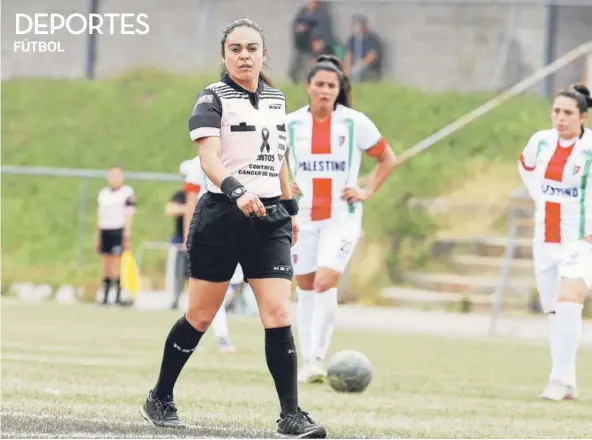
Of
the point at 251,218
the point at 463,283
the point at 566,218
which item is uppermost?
the point at 566,218

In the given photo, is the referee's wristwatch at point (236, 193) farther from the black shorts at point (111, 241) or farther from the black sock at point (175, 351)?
→ the black shorts at point (111, 241)

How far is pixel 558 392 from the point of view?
452 inches

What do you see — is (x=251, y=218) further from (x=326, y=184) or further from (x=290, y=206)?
(x=326, y=184)

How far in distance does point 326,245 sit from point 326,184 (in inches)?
18.7

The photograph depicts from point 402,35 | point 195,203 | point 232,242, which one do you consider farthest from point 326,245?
point 402,35

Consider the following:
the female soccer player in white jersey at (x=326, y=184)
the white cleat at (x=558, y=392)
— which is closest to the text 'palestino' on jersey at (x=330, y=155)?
the female soccer player in white jersey at (x=326, y=184)

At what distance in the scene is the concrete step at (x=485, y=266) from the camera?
23031 millimetres

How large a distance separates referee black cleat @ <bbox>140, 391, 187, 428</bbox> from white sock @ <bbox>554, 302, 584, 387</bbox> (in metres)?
4.18

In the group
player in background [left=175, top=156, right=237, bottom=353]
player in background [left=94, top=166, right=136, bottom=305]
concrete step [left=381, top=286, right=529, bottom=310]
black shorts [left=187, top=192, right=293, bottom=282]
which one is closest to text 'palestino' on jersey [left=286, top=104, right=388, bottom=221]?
player in background [left=175, top=156, right=237, bottom=353]

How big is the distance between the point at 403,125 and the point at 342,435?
19.3 metres

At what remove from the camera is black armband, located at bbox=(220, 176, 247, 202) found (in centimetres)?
762

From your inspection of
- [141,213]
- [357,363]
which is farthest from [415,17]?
[357,363]

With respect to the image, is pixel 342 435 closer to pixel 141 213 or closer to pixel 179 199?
pixel 179 199

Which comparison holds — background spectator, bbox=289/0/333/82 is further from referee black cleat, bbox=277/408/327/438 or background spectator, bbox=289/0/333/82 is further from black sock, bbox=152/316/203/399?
referee black cleat, bbox=277/408/327/438
